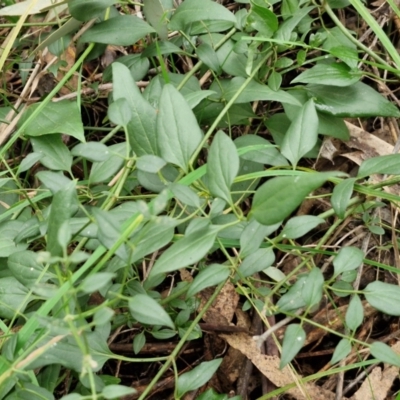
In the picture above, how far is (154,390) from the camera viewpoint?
1077 mm

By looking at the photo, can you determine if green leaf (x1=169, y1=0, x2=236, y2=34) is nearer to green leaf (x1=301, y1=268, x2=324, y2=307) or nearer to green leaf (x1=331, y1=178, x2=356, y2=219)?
green leaf (x1=331, y1=178, x2=356, y2=219)

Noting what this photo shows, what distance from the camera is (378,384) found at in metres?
1.07

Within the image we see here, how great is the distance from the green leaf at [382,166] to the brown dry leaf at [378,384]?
1.27 feet

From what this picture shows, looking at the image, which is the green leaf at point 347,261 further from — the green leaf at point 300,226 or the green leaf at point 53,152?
the green leaf at point 53,152

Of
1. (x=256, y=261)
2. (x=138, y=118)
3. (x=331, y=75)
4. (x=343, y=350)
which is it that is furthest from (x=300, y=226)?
(x=331, y=75)

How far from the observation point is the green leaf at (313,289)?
0.78 meters

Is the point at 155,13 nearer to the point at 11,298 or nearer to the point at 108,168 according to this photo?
the point at 108,168

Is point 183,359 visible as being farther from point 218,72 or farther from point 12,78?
point 12,78

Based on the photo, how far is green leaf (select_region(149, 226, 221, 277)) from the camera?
0.68 m

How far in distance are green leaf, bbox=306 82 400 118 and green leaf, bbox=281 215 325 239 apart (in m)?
0.37

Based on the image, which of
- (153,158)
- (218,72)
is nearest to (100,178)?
(153,158)

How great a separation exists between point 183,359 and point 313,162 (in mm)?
534

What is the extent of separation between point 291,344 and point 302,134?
1.08 feet

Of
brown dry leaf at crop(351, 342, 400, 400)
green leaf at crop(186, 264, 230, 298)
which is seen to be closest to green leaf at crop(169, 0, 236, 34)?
green leaf at crop(186, 264, 230, 298)
